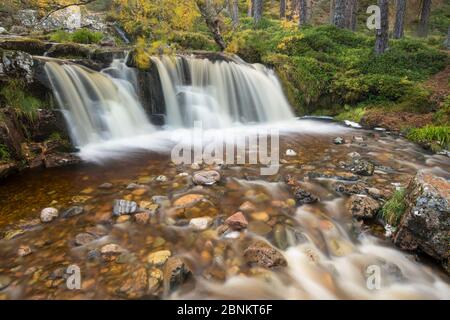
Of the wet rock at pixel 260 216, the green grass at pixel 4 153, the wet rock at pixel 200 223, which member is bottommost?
the wet rock at pixel 260 216

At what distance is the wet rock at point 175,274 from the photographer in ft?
9.86

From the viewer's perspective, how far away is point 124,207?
4309 mm

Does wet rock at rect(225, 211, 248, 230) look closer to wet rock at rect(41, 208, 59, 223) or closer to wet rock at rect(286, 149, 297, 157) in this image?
wet rock at rect(41, 208, 59, 223)

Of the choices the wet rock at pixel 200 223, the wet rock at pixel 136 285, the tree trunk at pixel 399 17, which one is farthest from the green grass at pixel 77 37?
the tree trunk at pixel 399 17

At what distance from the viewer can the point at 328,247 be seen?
11.9 feet

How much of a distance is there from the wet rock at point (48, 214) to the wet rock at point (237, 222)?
227cm

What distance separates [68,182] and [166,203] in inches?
75.1

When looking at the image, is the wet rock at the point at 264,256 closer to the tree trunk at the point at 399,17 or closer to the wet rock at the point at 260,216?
the wet rock at the point at 260,216

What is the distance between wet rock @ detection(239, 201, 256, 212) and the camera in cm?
438

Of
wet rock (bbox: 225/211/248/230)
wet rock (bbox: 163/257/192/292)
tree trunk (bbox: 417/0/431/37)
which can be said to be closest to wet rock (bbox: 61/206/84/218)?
wet rock (bbox: 163/257/192/292)

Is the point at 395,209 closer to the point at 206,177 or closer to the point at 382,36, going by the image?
the point at 206,177

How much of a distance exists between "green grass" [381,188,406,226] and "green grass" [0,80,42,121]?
6646mm
